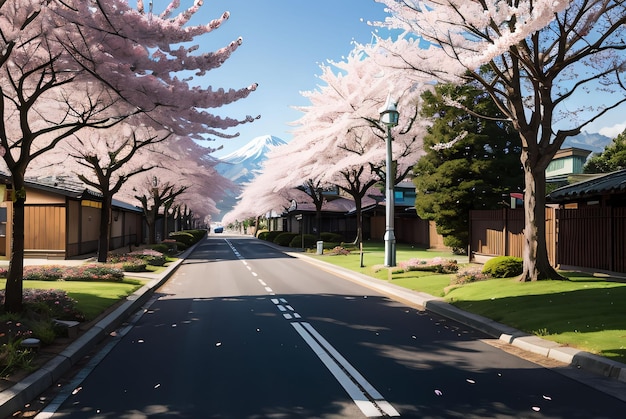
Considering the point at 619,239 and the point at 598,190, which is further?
the point at 598,190

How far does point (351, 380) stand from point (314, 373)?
21.3 inches

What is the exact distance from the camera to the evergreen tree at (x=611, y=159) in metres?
36.8

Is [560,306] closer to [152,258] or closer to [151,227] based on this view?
[152,258]

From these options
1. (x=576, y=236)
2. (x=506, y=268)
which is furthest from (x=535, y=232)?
(x=576, y=236)

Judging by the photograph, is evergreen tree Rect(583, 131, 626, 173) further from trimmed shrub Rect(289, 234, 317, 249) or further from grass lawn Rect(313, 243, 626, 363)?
grass lawn Rect(313, 243, 626, 363)

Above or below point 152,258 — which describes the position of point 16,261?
above

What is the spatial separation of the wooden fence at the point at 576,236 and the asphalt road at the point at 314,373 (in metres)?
7.37

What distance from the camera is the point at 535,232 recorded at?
12891 mm

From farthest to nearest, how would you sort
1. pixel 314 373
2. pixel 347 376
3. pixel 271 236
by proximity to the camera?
pixel 271 236
pixel 314 373
pixel 347 376

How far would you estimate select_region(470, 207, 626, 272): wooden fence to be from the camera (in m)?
14.1

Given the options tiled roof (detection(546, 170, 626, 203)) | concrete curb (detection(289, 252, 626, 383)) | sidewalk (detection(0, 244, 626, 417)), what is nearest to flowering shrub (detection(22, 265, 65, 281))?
sidewalk (detection(0, 244, 626, 417))

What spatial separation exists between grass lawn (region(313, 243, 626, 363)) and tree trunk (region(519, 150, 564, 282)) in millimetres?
463

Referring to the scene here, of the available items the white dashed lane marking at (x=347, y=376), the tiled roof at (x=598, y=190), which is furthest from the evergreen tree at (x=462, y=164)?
the white dashed lane marking at (x=347, y=376)

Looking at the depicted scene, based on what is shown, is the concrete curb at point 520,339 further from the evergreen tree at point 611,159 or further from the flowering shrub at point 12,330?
the evergreen tree at point 611,159
